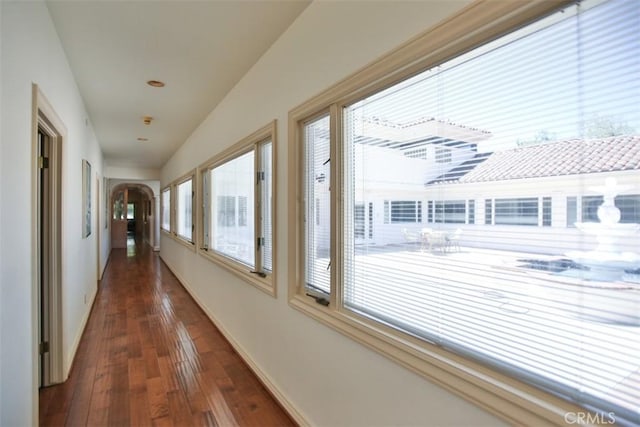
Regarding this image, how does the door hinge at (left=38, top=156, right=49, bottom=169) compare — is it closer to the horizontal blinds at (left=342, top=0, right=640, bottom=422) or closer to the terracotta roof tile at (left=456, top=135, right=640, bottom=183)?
the horizontal blinds at (left=342, top=0, right=640, bottom=422)

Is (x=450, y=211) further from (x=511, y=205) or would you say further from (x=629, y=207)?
(x=629, y=207)

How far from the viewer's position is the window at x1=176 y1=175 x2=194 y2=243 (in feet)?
19.5

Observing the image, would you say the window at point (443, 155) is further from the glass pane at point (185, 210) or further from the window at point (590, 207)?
the glass pane at point (185, 210)

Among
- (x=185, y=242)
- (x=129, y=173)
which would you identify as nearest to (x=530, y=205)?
(x=185, y=242)

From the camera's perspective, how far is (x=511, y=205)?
1.07 m

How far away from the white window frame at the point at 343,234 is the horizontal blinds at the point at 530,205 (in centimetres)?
4

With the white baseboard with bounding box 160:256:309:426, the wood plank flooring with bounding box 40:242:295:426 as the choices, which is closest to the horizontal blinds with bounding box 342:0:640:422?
the white baseboard with bounding box 160:256:309:426

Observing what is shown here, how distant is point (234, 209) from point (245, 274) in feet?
3.02

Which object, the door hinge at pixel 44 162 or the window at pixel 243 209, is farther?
the window at pixel 243 209

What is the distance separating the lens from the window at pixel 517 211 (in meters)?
1.01

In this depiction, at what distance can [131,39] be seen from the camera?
8.13ft

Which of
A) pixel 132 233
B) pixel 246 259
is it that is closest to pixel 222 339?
pixel 246 259

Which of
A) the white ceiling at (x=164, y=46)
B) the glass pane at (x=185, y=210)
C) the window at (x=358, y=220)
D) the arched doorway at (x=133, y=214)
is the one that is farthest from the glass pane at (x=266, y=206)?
the arched doorway at (x=133, y=214)

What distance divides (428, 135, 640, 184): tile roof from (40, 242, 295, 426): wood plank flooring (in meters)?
2.02
